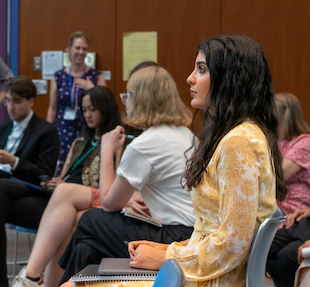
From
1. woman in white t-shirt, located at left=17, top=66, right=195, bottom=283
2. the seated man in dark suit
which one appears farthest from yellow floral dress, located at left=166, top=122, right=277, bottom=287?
the seated man in dark suit

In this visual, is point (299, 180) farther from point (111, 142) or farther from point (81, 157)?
point (81, 157)

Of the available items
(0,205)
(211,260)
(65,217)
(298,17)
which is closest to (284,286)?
(65,217)

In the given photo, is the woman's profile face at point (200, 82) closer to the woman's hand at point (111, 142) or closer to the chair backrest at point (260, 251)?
the chair backrest at point (260, 251)

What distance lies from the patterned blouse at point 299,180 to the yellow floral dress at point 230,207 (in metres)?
1.29

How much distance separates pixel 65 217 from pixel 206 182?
1.25 metres

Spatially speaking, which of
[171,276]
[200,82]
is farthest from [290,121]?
[171,276]

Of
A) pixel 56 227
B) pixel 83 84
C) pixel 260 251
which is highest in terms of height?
pixel 83 84

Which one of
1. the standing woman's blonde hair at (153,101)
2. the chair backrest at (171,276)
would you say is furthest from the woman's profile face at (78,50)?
the chair backrest at (171,276)

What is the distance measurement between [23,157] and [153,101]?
4.14 ft

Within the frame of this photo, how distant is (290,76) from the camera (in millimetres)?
4207

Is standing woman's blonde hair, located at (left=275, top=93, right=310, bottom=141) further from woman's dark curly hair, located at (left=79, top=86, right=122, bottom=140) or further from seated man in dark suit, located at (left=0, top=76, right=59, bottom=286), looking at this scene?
seated man in dark suit, located at (left=0, top=76, right=59, bottom=286)

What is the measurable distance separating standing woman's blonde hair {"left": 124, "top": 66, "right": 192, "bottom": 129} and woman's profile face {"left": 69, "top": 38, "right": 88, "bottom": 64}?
236cm

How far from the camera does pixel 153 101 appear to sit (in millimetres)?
1876

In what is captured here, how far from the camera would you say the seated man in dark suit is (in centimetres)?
249
